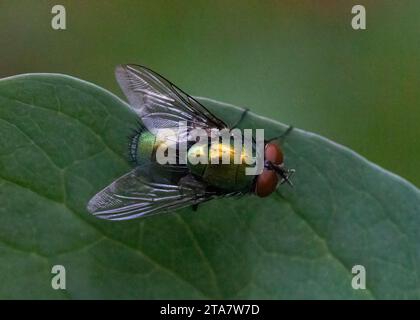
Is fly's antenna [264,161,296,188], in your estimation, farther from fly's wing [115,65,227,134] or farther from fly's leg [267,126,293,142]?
fly's wing [115,65,227,134]

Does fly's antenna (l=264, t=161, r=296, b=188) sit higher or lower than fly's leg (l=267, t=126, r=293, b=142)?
lower

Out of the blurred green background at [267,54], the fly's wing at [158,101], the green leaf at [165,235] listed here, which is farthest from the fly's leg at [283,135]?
the blurred green background at [267,54]

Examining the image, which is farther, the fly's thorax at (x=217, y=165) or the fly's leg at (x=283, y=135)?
the fly's thorax at (x=217, y=165)

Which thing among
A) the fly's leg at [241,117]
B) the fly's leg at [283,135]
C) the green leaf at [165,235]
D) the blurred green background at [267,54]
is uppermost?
the blurred green background at [267,54]

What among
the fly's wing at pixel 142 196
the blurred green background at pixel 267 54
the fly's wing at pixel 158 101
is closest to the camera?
the fly's wing at pixel 142 196

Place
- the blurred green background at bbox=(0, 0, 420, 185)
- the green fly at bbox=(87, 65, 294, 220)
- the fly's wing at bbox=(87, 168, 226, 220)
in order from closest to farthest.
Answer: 1. the fly's wing at bbox=(87, 168, 226, 220)
2. the green fly at bbox=(87, 65, 294, 220)
3. the blurred green background at bbox=(0, 0, 420, 185)

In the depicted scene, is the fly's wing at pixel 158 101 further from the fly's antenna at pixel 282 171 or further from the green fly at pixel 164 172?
the fly's antenna at pixel 282 171

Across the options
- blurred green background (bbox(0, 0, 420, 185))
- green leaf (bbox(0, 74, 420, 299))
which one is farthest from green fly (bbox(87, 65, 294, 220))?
blurred green background (bbox(0, 0, 420, 185))
